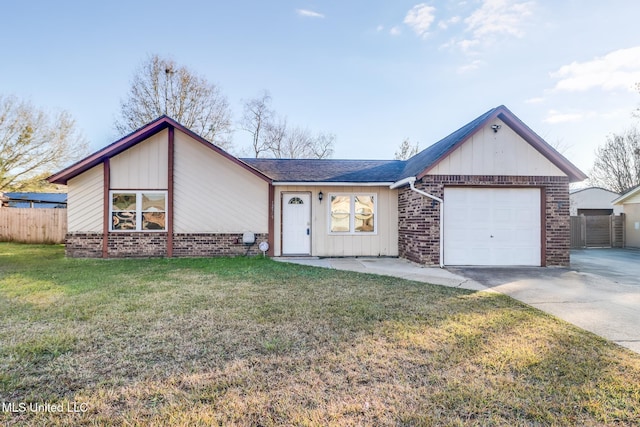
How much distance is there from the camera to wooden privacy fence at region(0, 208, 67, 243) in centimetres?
1497

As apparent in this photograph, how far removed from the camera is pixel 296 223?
35.7 ft

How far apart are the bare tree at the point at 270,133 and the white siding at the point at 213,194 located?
14961 millimetres

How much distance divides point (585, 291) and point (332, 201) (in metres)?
7.24

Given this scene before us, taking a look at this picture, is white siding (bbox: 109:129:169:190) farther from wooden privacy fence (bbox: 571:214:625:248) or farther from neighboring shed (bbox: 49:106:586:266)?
wooden privacy fence (bbox: 571:214:625:248)

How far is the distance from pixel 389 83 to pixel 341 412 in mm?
15006

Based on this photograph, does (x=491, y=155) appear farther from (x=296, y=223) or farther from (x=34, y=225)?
(x=34, y=225)

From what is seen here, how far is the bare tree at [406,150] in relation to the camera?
84.0ft

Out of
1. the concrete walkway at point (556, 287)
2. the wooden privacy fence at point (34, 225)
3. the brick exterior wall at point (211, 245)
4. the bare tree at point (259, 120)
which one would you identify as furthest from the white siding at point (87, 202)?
the bare tree at point (259, 120)

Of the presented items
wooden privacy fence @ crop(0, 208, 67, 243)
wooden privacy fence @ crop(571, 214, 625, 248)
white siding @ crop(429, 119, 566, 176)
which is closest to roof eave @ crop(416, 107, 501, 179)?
white siding @ crop(429, 119, 566, 176)

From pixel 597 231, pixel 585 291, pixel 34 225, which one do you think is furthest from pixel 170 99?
pixel 597 231

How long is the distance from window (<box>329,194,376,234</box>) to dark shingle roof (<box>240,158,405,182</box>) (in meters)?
0.72

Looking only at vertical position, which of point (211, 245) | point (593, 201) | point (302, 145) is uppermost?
point (302, 145)

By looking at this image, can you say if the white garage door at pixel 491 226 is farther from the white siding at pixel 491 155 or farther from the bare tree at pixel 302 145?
the bare tree at pixel 302 145

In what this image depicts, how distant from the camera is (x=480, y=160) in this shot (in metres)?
8.84
